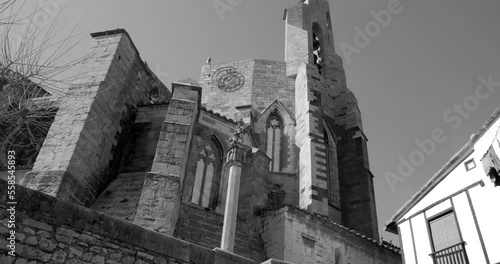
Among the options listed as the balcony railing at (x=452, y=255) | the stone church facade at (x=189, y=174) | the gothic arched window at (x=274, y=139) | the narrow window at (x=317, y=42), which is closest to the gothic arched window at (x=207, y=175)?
the stone church facade at (x=189, y=174)

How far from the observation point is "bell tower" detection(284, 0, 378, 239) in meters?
14.3

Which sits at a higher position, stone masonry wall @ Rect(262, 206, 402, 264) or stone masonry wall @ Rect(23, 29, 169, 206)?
stone masonry wall @ Rect(23, 29, 169, 206)

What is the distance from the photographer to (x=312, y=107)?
1599 centimetres

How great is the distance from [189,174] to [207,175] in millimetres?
811

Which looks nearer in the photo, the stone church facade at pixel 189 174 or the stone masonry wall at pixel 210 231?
the stone church facade at pixel 189 174

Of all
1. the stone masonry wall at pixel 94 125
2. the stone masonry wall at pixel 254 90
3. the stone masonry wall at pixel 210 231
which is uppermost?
the stone masonry wall at pixel 254 90

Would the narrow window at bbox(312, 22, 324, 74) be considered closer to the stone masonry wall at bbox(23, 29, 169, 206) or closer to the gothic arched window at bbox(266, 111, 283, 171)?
the gothic arched window at bbox(266, 111, 283, 171)

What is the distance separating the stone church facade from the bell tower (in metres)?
0.06

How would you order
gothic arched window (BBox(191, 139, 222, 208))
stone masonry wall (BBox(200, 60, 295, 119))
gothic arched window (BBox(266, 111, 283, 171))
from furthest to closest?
stone masonry wall (BBox(200, 60, 295, 119)) < gothic arched window (BBox(266, 111, 283, 171)) < gothic arched window (BBox(191, 139, 222, 208))

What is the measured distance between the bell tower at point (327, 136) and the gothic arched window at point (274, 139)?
0.84 metres

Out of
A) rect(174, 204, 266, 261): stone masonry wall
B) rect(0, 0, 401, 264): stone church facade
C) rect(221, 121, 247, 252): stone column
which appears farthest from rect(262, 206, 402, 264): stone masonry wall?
rect(221, 121, 247, 252): stone column

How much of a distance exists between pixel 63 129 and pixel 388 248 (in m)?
9.45

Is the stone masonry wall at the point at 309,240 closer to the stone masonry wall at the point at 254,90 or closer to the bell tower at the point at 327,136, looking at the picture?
the bell tower at the point at 327,136

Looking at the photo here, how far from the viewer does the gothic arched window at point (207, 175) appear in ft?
40.6
